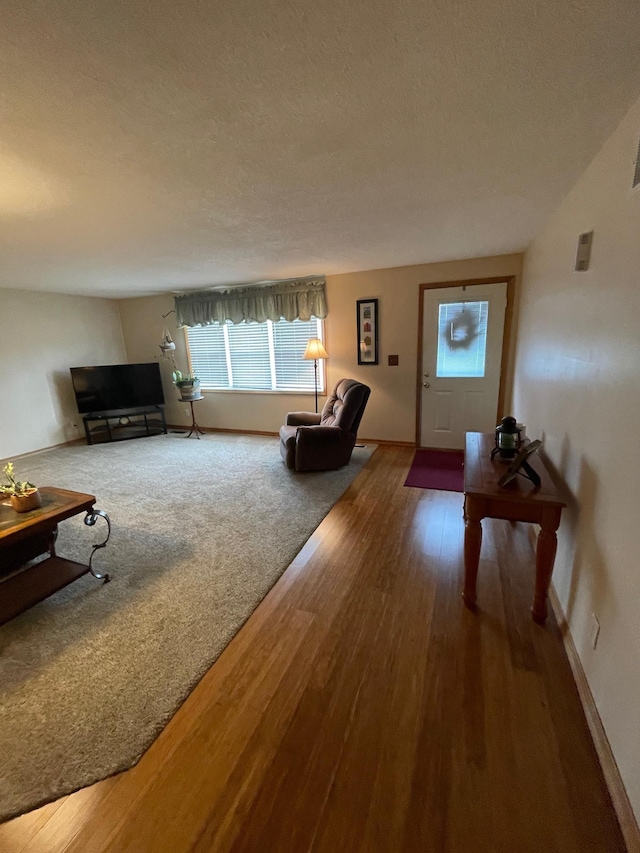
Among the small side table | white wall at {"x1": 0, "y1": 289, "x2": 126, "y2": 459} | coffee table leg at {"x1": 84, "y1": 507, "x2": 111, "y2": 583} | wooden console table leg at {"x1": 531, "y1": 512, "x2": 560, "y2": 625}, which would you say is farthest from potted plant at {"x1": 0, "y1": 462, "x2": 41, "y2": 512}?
white wall at {"x1": 0, "y1": 289, "x2": 126, "y2": 459}

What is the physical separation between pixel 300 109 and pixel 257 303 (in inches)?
147

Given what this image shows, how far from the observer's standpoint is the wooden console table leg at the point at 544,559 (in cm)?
159

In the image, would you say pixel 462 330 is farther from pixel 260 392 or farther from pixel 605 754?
pixel 605 754

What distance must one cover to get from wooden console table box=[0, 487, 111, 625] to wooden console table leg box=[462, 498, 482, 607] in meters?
2.16

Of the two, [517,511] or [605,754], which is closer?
[605,754]

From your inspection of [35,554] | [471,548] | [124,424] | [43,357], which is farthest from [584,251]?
[43,357]

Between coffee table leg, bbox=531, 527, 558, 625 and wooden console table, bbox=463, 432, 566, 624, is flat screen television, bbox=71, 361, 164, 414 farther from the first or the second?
coffee table leg, bbox=531, 527, 558, 625

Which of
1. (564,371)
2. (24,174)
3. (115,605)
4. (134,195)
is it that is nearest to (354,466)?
(564,371)

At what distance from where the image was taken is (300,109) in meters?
1.27

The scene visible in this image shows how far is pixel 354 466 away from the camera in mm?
3932

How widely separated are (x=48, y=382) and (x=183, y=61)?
5.50 meters

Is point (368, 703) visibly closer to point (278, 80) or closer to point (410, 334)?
point (278, 80)

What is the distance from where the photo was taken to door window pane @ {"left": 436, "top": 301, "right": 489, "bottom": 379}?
392 cm

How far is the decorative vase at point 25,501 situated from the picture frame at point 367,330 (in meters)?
3.65
